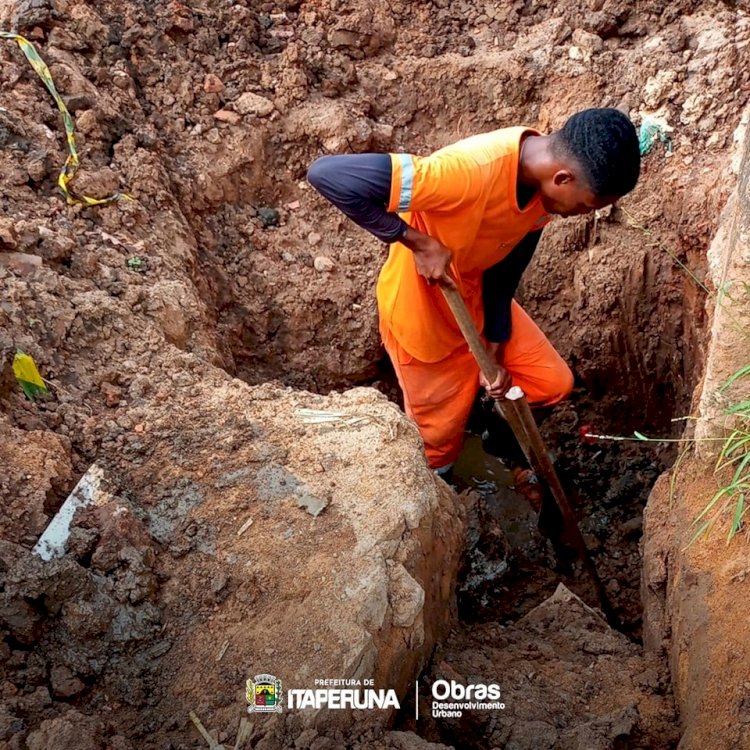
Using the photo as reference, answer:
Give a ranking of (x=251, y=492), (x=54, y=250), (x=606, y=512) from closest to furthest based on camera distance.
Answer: (x=251, y=492)
(x=54, y=250)
(x=606, y=512)

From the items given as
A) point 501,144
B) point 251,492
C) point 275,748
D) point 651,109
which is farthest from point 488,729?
point 651,109

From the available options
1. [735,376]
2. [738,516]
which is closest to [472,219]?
[735,376]

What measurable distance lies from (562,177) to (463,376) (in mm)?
1164

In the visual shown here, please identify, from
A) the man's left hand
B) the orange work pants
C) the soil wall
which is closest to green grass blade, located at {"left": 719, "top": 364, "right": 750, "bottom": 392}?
the soil wall

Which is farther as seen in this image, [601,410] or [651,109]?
[601,410]

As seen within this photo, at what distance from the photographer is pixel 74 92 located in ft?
9.80

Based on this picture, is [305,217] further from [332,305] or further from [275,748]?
[275,748]

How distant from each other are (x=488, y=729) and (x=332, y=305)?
6.99ft

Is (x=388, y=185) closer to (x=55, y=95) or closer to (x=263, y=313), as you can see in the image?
(x=263, y=313)

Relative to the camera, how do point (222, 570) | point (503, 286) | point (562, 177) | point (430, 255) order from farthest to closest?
1. point (503, 286)
2. point (430, 255)
3. point (562, 177)
4. point (222, 570)

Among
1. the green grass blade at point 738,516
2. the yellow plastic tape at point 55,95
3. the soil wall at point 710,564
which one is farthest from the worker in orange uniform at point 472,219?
the yellow plastic tape at point 55,95

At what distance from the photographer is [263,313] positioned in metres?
3.39

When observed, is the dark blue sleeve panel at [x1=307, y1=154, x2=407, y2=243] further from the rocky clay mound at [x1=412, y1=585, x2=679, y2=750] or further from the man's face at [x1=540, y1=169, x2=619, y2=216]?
the rocky clay mound at [x1=412, y1=585, x2=679, y2=750]

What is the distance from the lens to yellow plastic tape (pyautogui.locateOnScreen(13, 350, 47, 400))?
2059 mm
